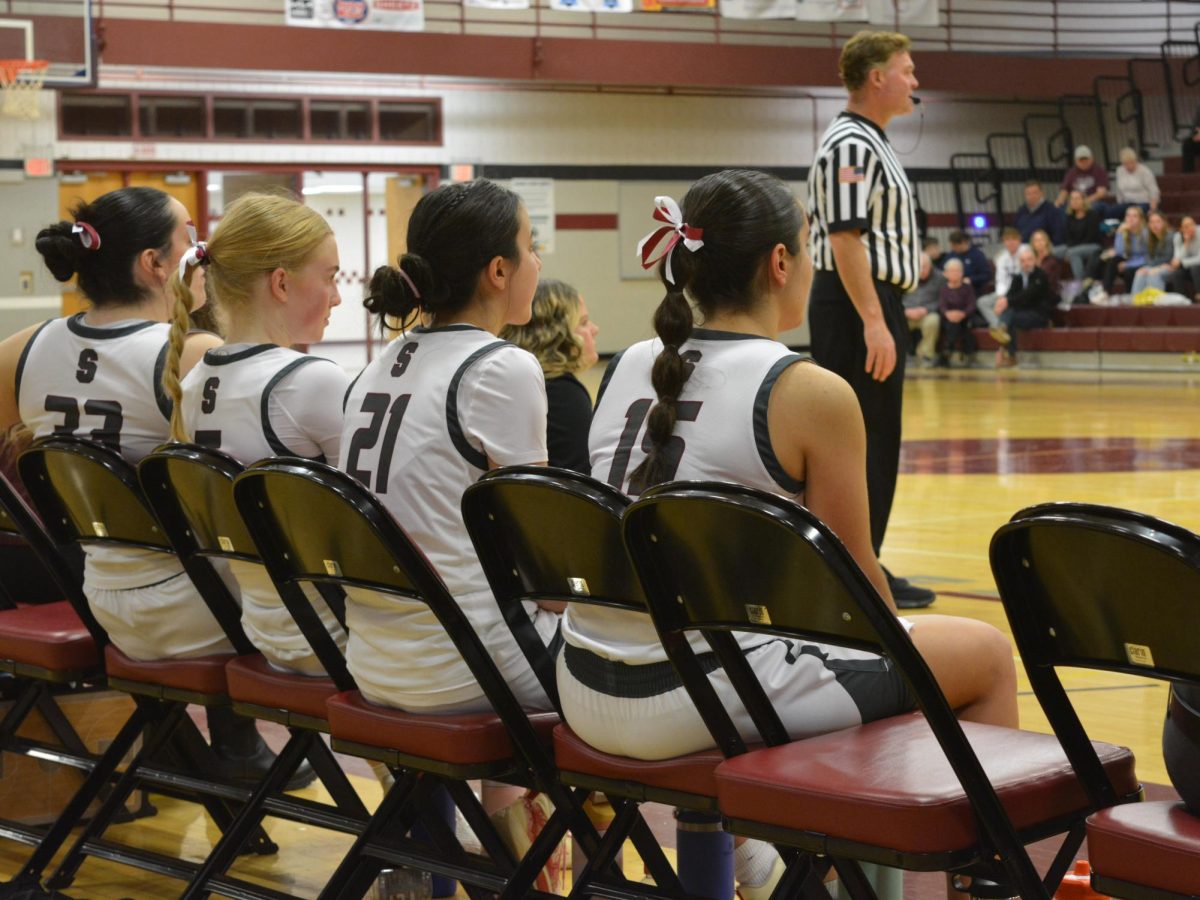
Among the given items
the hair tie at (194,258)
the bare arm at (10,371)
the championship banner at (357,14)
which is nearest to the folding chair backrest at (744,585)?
the hair tie at (194,258)

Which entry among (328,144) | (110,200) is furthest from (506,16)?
(110,200)

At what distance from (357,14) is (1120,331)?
7978 millimetres

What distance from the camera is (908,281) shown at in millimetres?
4938

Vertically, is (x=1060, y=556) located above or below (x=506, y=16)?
below

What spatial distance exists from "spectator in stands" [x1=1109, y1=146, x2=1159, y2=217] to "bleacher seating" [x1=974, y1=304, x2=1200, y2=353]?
1483 millimetres

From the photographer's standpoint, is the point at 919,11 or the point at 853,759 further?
the point at 919,11

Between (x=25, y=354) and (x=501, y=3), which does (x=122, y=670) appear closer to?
(x=25, y=354)

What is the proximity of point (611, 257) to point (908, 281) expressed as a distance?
14.7 metres

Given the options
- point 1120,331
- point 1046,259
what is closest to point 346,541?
point 1120,331

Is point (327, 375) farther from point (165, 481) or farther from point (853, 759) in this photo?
point (853, 759)

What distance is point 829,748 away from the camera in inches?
77.4

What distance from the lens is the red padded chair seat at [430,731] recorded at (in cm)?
226

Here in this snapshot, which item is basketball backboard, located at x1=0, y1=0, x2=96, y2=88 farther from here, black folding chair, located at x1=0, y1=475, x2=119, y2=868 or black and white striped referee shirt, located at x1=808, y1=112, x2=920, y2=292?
black folding chair, located at x1=0, y1=475, x2=119, y2=868

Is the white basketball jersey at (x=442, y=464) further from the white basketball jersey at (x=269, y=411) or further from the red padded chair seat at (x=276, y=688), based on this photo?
the white basketball jersey at (x=269, y=411)
